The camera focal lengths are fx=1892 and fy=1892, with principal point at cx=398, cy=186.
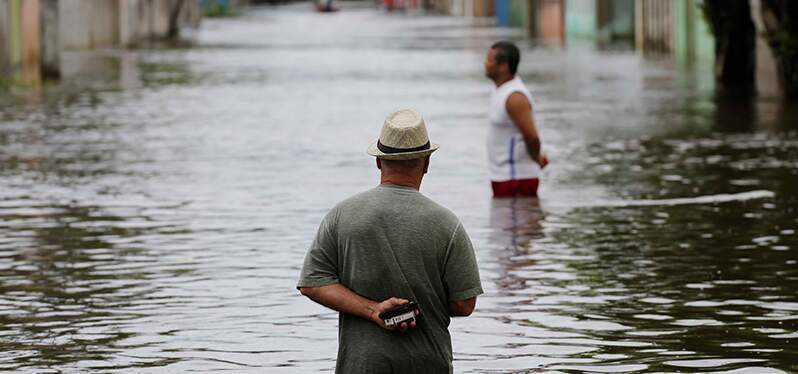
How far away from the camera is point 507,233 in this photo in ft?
43.4

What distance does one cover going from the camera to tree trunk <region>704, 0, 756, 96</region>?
105ft

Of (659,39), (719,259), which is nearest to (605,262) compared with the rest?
(719,259)

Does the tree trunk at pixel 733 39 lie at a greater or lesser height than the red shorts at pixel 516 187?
greater

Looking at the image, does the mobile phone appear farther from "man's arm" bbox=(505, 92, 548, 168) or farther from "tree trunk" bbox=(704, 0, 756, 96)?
"tree trunk" bbox=(704, 0, 756, 96)

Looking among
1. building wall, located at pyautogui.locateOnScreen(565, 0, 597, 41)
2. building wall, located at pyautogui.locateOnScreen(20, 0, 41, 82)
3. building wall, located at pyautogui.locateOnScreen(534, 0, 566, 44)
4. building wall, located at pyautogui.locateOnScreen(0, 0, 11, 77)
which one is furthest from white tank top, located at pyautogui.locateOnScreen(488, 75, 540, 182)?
building wall, located at pyautogui.locateOnScreen(534, 0, 566, 44)

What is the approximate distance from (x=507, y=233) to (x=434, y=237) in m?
7.36

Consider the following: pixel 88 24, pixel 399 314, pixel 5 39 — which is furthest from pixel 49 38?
pixel 399 314

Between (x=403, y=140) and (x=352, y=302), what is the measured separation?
1.74 feet

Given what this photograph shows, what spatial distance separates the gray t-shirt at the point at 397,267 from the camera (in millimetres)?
5887

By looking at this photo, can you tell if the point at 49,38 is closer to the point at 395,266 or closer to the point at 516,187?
the point at 516,187

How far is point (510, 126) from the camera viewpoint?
1380 cm

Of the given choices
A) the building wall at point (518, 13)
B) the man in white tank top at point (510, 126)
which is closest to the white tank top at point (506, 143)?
the man in white tank top at point (510, 126)

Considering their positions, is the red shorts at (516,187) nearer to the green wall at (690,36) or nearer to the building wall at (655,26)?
the green wall at (690,36)

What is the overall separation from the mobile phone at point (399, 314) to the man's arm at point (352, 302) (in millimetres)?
12
